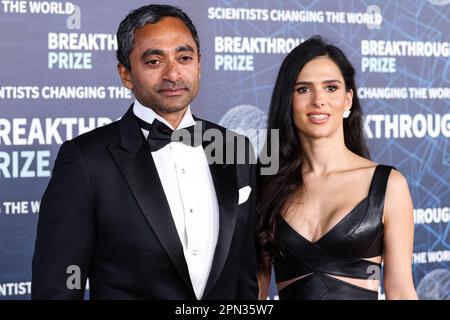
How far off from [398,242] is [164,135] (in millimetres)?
949

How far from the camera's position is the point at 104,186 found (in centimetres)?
196

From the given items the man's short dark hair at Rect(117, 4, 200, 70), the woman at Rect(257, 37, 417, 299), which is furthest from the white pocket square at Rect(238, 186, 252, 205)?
the man's short dark hair at Rect(117, 4, 200, 70)

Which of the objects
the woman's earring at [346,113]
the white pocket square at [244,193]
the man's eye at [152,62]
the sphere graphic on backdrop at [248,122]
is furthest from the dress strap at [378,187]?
the sphere graphic on backdrop at [248,122]

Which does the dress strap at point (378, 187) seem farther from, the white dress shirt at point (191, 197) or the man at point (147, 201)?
the white dress shirt at point (191, 197)

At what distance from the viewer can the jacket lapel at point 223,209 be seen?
2.02 m

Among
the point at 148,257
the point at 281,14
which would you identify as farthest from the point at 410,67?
the point at 148,257

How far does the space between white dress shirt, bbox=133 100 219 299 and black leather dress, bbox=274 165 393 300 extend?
0.53 meters

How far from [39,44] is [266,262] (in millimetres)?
1454

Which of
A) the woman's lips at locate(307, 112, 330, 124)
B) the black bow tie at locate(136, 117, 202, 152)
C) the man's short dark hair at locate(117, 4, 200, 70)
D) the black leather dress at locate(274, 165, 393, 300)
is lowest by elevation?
the black leather dress at locate(274, 165, 393, 300)

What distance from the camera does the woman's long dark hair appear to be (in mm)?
2551

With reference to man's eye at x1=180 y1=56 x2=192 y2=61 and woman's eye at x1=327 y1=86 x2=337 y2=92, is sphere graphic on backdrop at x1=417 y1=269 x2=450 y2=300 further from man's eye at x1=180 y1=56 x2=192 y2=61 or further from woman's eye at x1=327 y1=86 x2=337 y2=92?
man's eye at x1=180 y1=56 x2=192 y2=61

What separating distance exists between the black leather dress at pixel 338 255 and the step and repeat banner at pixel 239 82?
3.71 feet

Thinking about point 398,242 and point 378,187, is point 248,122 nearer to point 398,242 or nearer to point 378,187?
point 378,187
